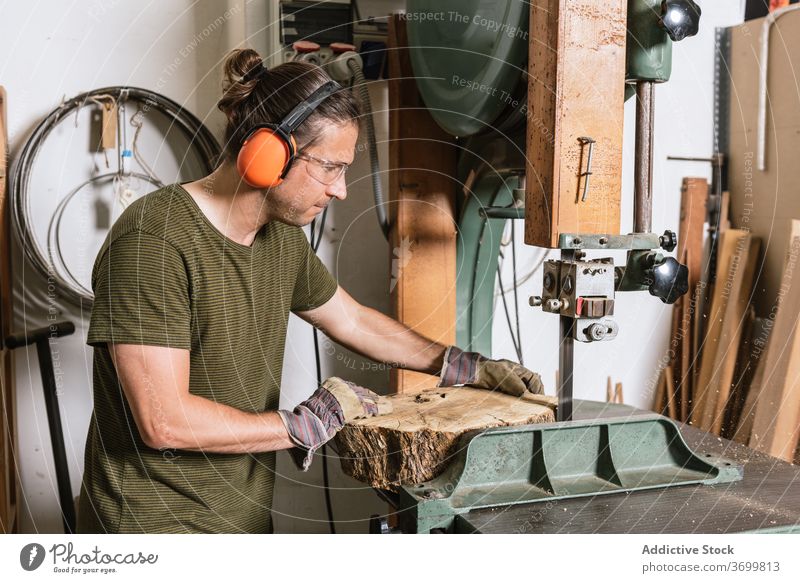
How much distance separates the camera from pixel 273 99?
1256mm

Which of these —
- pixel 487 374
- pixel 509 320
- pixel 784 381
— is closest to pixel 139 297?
pixel 487 374

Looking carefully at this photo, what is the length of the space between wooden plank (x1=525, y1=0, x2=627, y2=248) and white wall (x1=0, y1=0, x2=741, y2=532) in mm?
857

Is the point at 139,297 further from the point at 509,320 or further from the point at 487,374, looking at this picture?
the point at 509,320

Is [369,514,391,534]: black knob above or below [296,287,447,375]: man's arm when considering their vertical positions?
below

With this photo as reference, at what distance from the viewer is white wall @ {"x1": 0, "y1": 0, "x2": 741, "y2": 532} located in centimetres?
174

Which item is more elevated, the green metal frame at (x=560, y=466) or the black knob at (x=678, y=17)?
the black knob at (x=678, y=17)

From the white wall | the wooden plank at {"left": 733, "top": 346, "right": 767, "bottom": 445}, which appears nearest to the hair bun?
the white wall

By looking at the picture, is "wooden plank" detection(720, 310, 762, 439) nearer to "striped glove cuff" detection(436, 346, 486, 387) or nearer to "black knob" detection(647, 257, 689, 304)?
"striped glove cuff" detection(436, 346, 486, 387)

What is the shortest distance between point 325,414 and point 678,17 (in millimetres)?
786

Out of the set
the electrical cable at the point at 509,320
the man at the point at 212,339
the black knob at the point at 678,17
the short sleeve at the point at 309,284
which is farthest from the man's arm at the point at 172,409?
the electrical cable at the point at 509,320

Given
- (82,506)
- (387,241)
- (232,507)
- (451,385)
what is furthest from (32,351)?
(451,385)

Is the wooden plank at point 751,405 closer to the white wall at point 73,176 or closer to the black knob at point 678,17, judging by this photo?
the white wall at point 73,176

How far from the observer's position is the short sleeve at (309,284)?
1.52m

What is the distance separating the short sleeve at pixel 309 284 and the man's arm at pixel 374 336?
22 mm
